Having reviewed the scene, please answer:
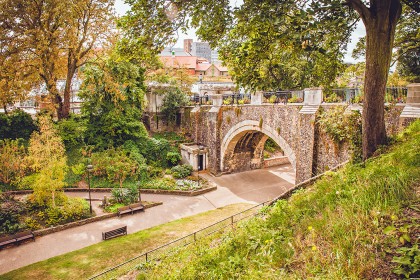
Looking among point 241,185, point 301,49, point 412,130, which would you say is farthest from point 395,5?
point 241,185

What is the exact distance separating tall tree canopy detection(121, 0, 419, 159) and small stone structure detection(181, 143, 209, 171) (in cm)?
1440

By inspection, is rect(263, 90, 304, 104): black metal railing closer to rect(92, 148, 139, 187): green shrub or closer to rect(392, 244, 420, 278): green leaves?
rect(92, 148, 139, 187): green shrub

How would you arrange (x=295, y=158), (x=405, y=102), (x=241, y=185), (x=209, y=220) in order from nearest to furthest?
(x=405, y=102)
(x=209, y=220)
(x=295, y=158)
(x=241, y=185)

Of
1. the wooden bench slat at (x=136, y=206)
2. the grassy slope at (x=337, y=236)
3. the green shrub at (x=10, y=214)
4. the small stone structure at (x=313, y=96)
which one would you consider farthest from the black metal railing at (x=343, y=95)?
the green shrub at (x=10, y=214)

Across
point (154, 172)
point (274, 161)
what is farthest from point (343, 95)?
point (154, 172)

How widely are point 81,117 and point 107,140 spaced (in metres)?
3.30

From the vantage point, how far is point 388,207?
341 cm

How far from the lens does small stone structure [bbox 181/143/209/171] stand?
67.6ft

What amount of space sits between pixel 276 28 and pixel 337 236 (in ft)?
12.7

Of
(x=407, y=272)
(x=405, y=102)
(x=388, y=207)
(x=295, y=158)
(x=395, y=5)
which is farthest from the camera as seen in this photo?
(x=295, y=158)

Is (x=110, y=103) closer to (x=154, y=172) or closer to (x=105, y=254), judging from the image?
(x=154, y=172)

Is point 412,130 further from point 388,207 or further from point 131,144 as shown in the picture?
point 131,144

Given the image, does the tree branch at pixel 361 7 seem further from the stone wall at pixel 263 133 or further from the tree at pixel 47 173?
the tree at pixel 47 173

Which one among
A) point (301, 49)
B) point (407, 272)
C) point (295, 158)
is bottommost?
point (295, 158)
